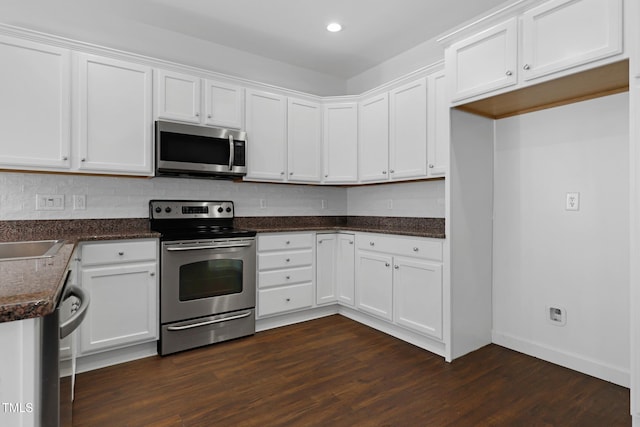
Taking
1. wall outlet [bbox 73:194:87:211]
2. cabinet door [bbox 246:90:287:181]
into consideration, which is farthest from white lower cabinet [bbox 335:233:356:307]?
wall outlet [bbox 73:194:87:211]

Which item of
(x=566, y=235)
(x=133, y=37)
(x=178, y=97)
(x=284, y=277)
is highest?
(x=133, y=37)

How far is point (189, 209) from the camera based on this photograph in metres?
3.34

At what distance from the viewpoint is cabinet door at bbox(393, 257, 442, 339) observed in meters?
2.79

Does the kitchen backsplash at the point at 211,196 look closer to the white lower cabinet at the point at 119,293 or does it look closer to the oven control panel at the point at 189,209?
the oven control panel at the point at 189,209

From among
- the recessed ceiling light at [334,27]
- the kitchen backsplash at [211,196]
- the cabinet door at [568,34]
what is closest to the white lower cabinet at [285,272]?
the kitchen backsplash at [211,196]

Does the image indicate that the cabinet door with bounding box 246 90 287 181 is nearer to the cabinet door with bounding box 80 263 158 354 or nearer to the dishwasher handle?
the cabinet door with bounding box 80 263 158 354

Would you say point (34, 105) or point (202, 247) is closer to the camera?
point (34, 105)

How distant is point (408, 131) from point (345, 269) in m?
1.50

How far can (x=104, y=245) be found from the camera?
2.54 m

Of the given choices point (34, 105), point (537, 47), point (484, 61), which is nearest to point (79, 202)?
point (34, 105)

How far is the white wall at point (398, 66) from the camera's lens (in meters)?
3.50

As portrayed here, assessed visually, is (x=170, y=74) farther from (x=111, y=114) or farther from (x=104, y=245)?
(x=104, y=245)

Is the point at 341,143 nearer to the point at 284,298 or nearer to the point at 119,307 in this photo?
the point at 284,298

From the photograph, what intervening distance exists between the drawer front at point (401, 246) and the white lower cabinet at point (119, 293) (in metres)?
1.84
